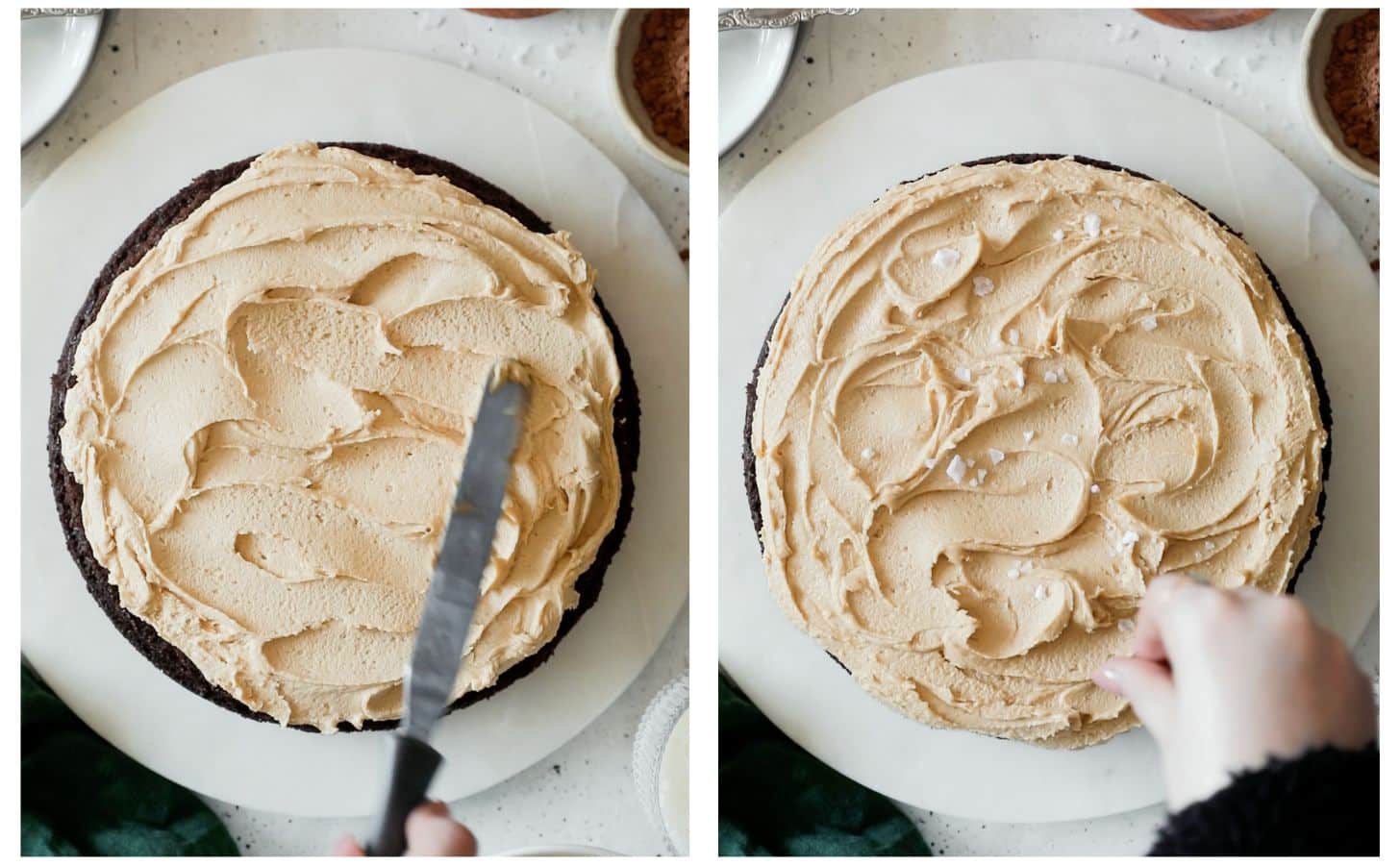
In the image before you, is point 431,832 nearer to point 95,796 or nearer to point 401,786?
point 401,786

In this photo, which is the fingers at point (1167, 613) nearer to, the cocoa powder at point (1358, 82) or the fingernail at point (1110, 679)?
the fingernail at point (1110, 679)

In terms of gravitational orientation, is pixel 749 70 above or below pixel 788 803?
above

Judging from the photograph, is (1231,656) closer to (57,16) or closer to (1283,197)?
(1283,197)


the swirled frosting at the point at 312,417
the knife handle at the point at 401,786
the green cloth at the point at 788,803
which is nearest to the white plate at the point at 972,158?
the green cloth at the point at 788,803

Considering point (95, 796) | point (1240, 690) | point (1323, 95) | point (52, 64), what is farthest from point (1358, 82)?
point (95, 796)

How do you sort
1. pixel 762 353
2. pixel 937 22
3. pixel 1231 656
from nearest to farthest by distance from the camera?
pixel 1231 656
pixel 762 353
pixel 937 22

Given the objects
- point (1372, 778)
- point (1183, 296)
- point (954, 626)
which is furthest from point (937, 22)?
point (1372, 778)

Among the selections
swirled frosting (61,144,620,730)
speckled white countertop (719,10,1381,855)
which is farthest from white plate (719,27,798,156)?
swirled frosting (61,144,620,730)
